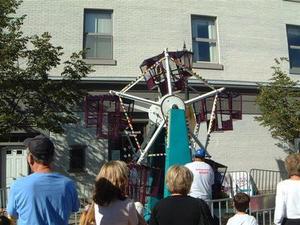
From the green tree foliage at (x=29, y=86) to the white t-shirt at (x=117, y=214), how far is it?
8.53 meters

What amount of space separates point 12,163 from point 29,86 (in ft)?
14.9

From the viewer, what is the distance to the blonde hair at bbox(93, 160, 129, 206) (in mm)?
4016

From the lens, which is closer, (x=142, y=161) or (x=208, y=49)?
(x=142, y=161)

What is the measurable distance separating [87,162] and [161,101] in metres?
7.34

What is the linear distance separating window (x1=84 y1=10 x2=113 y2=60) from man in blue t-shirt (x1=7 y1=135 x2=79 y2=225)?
1387 centimetres

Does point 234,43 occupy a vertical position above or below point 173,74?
above

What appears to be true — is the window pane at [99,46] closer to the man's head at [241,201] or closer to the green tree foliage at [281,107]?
the green tree foliage at [281,107]

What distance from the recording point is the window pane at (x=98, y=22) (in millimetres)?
17766

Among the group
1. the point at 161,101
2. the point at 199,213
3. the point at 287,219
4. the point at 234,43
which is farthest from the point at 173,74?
the point at 234,43

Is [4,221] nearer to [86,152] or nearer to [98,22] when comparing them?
[86,152]

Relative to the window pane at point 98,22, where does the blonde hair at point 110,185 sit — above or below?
below

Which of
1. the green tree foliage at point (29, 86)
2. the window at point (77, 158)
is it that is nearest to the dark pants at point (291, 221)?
the green tree foliage at point (29, 86)

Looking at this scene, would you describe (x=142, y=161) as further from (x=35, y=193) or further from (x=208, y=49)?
(x=208, y=49)

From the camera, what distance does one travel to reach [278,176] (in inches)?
741
